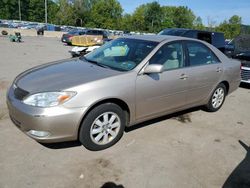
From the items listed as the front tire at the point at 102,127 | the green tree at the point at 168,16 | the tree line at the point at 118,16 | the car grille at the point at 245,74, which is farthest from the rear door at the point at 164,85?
the green tree at the point at 168,16

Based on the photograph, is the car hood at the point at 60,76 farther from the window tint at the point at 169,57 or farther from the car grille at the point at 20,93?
the window tint at the point at 169,57

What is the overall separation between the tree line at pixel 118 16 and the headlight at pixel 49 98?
A: 250 feet

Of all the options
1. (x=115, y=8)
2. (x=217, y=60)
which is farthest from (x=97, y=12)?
(x=217, y=60)

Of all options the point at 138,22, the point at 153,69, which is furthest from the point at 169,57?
the point at 138,22

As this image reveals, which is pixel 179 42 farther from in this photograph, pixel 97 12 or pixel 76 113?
pixel 97 12

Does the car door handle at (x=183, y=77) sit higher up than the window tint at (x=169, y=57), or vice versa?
the window tint at (x=169, y=57)

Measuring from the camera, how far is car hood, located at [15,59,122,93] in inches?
137

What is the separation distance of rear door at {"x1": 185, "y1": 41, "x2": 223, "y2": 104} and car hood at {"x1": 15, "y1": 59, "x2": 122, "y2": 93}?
1586 mm

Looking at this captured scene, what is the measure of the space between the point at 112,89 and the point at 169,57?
1.36 meters

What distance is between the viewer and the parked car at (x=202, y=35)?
34.2ft

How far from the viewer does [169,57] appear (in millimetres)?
4457

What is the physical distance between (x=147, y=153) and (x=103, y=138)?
66 cm

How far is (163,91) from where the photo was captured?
426 cm

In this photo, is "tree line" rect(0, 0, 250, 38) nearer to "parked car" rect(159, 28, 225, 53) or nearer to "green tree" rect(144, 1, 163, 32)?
"green tree" rect(144, 1, 163, 32)
